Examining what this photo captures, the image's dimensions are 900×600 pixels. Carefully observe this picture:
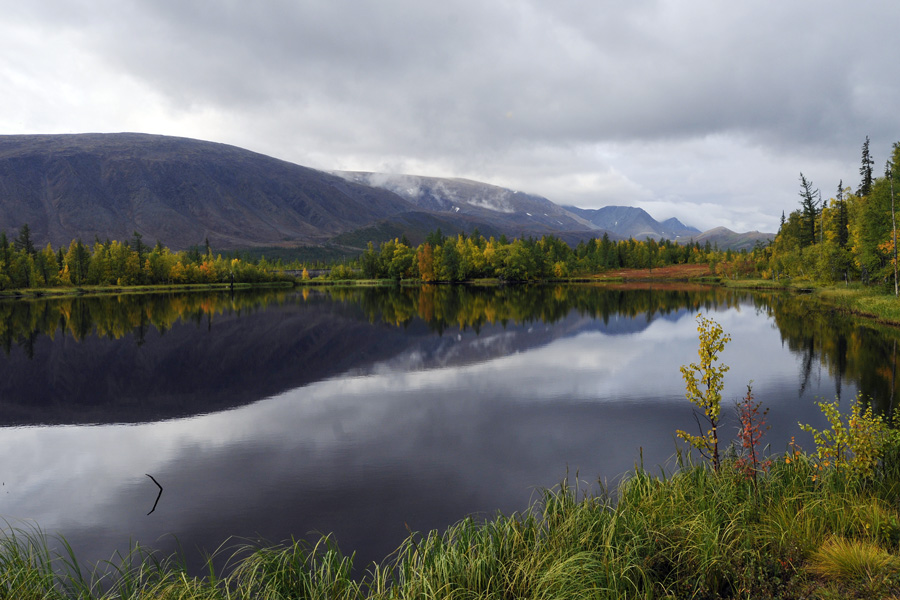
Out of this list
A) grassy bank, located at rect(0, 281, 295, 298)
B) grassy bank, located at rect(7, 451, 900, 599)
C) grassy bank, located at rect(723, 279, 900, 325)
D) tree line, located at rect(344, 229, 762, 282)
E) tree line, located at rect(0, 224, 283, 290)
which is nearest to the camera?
grassy bank, located at rect(7, 451, 900, 599)

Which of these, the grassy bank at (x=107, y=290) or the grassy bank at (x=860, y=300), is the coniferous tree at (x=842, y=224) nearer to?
the grassy bank at (x=860, y=300)

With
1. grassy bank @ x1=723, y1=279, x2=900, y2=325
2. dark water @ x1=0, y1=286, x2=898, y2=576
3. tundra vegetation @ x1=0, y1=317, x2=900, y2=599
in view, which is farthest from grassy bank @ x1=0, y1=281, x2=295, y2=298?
tundra vegetation @ x1=0, y1=317, x2=900, y2=599

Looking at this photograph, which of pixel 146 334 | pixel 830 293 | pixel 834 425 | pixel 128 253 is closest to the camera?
pixel 834 425

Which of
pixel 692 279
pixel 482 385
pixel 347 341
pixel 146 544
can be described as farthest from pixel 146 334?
pixel 692 279

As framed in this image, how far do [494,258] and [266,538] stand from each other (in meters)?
141

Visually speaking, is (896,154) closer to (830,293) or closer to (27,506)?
(830,293)

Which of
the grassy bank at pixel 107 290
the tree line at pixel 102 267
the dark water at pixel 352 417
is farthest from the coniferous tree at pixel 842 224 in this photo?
the tree line at pixel 102 267

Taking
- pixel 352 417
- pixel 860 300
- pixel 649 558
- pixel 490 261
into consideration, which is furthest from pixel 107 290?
pixel 860 300

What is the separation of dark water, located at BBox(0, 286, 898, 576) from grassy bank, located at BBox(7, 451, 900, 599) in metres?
3.13

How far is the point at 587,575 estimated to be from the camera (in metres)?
7.43

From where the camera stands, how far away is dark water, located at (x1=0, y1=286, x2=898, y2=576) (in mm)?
13367

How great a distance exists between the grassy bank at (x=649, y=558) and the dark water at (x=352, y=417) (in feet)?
10.3

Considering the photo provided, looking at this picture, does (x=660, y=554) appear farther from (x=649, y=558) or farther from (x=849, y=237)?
(x=849, y=237)

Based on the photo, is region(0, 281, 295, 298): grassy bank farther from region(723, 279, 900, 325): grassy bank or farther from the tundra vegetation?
the tundra vegetation
